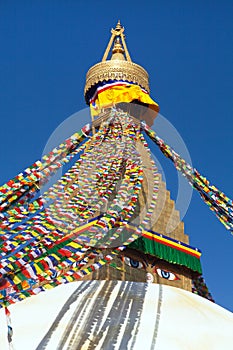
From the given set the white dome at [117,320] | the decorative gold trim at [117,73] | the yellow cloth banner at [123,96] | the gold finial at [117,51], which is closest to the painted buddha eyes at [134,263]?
the white dome at [117,320]

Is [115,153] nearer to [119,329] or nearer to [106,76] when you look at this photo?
[106,76]

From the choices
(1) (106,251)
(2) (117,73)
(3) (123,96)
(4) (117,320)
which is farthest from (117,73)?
(4) (117,320)

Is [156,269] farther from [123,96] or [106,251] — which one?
[123,96]

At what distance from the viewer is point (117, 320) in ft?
18.4

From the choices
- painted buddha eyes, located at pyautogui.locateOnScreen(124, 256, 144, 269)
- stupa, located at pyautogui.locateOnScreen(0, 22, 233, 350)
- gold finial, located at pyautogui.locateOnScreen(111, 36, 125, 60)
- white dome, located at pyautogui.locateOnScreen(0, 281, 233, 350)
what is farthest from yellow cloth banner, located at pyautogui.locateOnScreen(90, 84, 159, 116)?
white dome, located at pyautogui.locateOnScreen(0, 281, 233, 350)

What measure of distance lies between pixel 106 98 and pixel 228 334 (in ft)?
18.1

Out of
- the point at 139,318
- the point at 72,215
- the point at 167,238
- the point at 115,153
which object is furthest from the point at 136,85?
the point at 139,318

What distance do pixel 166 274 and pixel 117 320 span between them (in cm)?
344

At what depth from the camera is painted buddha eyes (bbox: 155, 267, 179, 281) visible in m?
8.80

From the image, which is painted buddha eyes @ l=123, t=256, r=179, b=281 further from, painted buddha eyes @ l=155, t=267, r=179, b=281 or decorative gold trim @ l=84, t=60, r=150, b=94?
A: decorative gold trim @ l=84, t=60, r=150, b=94

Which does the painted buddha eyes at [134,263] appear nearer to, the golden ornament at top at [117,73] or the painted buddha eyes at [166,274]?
the painted buddha eyes at [166,274]

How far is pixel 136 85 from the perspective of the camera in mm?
9797

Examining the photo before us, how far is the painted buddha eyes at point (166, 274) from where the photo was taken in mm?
8802

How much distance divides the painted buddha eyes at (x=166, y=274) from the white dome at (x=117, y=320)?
2.20 metres
